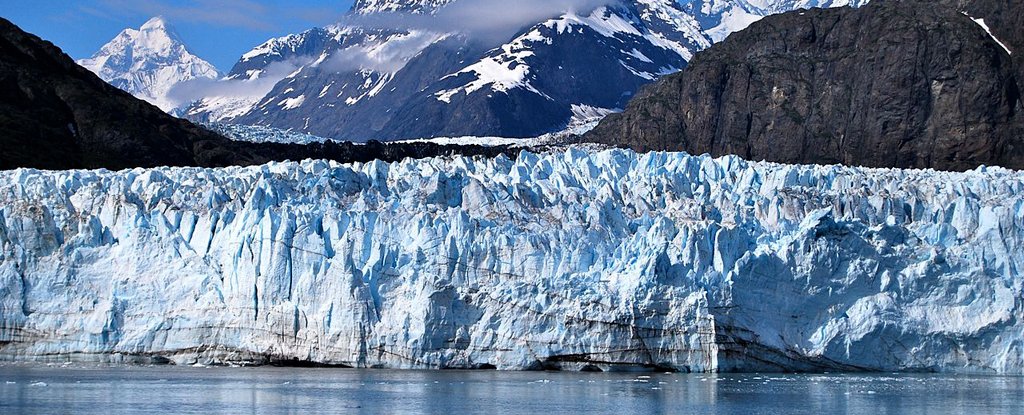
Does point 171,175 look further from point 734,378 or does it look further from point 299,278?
point 734,378

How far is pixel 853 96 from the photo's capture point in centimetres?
12025

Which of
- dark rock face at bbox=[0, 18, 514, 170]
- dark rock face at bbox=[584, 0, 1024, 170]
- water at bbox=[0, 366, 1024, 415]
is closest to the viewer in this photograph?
water at bbox=[0, 366, 1024, 415]

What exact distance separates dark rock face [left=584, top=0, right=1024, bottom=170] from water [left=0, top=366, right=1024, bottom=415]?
75.7 meters

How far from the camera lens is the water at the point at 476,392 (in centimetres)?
3222

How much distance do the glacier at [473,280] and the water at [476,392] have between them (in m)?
0.75

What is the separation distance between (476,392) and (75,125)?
62.9 meters

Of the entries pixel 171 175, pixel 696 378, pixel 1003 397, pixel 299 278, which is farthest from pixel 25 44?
pixel 1003 397

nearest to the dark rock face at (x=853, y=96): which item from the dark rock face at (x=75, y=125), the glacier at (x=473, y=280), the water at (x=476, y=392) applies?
the dark rock face at (x=75, y=125)

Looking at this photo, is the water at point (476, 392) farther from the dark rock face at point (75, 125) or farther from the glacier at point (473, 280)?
the dark rock face at point (75, 125)

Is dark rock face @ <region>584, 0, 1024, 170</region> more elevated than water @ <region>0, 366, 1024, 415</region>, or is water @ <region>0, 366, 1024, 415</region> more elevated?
dark rock face @ <region>584, 0, 1024, 170</region>

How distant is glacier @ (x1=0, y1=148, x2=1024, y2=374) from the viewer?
3825cm

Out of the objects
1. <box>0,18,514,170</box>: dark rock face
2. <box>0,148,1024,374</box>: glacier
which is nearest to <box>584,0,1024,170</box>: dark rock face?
<box>0,18,514,170</box>: dark rock face

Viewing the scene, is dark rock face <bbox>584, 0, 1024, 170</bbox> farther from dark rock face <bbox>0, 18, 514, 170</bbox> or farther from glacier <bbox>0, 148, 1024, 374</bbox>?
glacier <bbox>0, 148, 1024, 374</bbox>

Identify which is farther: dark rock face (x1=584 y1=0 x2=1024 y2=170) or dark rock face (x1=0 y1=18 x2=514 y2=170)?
dark rock face (x1=584 y1=0 x2=1024 y2=170)
